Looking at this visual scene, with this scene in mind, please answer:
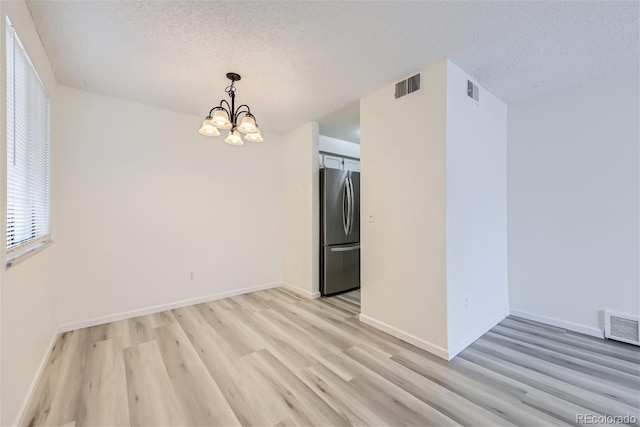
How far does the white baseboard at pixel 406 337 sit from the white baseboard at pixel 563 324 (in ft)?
5.30

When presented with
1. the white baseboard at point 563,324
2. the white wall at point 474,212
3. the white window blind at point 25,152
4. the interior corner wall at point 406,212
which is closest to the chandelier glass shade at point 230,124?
the white window blind at point 25,152

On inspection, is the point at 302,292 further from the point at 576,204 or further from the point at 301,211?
the point at 576,204

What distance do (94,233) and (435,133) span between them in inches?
149

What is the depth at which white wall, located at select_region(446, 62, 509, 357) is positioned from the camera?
2332 millimetres

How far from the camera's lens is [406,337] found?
8.37 ft

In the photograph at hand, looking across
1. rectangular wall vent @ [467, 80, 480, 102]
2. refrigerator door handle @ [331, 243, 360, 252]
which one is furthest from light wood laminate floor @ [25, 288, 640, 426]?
rectangular wall vent @ [467, 80, 480, 102]

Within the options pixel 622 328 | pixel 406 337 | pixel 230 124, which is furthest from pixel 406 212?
pixel 622 328

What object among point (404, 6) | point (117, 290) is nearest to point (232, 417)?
point (117, 290)

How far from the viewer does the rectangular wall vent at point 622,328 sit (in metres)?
2.41

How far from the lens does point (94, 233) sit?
9.68 ft

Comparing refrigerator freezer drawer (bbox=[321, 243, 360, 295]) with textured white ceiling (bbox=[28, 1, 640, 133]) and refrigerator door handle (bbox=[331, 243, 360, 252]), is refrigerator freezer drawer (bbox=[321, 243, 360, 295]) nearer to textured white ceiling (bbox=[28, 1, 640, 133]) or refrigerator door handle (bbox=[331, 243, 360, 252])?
refrigerator door handle (bbox=[331, 243, 360, 252])

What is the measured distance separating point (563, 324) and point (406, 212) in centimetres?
217

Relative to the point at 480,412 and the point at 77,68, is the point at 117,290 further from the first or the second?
the point at 480,412

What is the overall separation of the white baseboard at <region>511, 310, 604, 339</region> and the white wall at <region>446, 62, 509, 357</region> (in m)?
0.17
